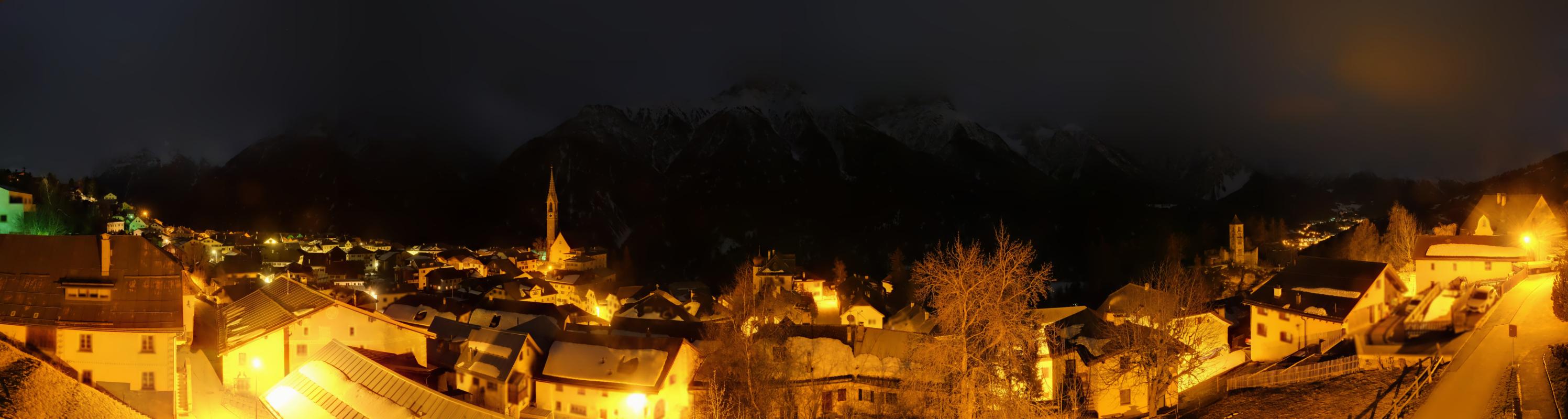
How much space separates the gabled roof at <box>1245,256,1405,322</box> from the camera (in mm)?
13797

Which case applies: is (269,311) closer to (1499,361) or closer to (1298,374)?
(1298,374)

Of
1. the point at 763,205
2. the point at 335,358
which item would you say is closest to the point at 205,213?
the point at 763,205

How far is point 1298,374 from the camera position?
16.5m

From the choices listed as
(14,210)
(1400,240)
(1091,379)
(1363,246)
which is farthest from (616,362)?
(1363,246)

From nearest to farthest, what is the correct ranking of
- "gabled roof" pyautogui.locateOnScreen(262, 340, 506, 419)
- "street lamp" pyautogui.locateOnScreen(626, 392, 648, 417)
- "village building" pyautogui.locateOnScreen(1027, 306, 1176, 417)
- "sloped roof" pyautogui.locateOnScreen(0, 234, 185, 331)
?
"sloped roof" pyautogui.locateOnScreen(0, 234, 185, 331) → "gabled roof" pyautogui.locateOnScreen(262, 340, 506, 419) → "village building" pyautogui.locateOnScreen(1027, 306, 1176, 417) → "street lamp" pyautogui.locateOnScreen(626, 392, 648, 417)

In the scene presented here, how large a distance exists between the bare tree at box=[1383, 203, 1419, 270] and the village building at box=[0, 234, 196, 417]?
31.4 metres

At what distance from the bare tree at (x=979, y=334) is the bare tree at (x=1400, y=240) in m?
11.9

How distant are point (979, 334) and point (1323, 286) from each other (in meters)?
8.24

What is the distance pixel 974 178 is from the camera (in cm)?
17862

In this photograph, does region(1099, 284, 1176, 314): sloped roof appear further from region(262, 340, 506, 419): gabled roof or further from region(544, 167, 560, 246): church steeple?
region(544, 167, 560, 246): church steeple

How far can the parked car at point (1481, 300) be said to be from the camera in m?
11.6

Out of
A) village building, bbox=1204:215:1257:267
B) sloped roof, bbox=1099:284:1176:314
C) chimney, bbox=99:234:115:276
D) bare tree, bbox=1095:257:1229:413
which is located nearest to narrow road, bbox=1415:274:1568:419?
bare tree, bbox=1095:257:1229:413

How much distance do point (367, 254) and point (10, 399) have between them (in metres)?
81.9

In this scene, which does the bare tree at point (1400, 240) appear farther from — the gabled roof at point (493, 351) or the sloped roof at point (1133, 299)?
the gabled roof at point (493, 351)
